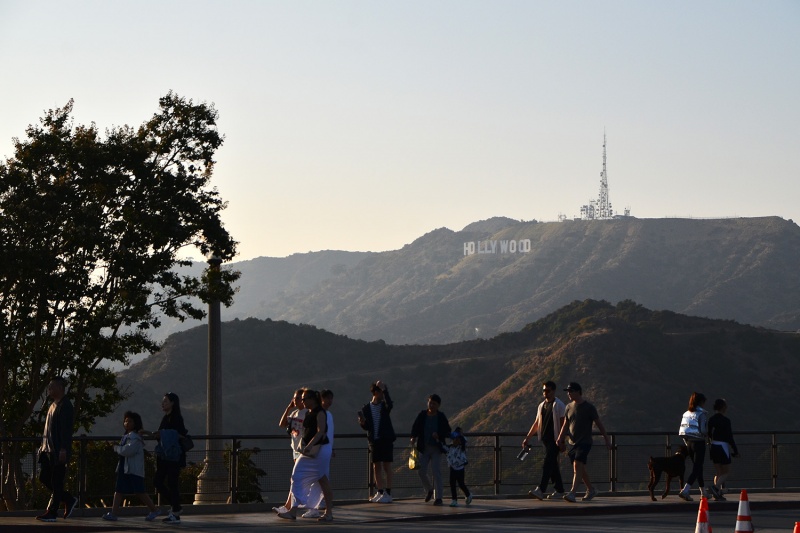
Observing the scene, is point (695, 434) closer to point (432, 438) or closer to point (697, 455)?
point (697, 455)

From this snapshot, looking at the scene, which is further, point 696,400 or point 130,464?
point 696,400

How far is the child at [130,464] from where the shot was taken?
15.8 metres

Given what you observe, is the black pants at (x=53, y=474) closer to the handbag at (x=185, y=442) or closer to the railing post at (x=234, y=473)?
the handbag at (x=185, y=442)

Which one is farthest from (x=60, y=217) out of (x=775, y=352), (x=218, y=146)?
(x=775, y=352)

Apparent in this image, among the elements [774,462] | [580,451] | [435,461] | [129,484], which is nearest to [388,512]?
[435,461]

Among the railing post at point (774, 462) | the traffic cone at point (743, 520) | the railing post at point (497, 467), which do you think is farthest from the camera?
the railing post at point (774, 462)

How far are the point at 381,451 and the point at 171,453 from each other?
365cm

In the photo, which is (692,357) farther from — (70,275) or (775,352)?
(70,275)

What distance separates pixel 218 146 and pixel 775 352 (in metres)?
106

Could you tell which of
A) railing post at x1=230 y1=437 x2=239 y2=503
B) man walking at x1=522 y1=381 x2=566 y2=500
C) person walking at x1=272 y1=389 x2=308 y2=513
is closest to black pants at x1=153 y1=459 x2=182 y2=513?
person walking at x1=272 y1=389 x2=308 y2=513

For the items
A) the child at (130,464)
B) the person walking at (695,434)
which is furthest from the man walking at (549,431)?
the child at (130,464)

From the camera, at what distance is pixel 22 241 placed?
23.5 metres

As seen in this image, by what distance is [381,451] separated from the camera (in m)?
18.4

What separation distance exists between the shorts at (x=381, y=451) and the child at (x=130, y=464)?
12.1 feet
